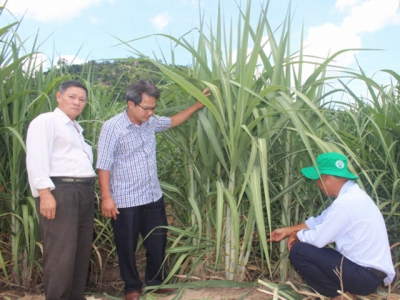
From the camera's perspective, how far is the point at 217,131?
7.65ft

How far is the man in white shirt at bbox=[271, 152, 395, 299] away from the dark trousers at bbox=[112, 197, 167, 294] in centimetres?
86

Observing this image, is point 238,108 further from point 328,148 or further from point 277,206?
point 277,206

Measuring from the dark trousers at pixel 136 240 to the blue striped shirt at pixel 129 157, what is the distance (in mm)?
78

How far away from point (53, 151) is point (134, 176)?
0.49 meters

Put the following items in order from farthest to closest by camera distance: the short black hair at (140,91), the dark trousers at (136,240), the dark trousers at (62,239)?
the dark trousers at (136,240), the short black hair at (140,91), the dark trousers at (62,239)

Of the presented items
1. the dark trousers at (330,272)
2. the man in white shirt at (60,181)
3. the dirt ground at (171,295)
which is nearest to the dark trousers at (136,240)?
the dirt ground at (171,295)

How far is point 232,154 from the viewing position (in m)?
2.13

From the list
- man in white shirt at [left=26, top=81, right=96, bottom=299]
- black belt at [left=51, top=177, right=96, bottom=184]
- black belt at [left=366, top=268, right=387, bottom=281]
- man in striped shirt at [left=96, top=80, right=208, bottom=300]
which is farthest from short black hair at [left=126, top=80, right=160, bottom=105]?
black belt at [left=366, top=268, right=387, bottom=281]

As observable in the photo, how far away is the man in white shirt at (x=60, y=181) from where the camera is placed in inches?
82.7

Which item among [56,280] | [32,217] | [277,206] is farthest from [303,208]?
[32,217]

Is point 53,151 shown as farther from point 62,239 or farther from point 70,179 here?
point 62,239

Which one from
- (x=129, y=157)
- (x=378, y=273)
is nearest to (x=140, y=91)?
(x=129, y=157)

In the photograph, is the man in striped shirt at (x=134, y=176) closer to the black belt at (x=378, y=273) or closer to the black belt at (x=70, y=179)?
the black belt at (x=70, y=179)

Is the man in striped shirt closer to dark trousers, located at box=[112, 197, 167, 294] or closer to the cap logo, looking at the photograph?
dark trousers, located at box=[112, 197, 167, 294]
